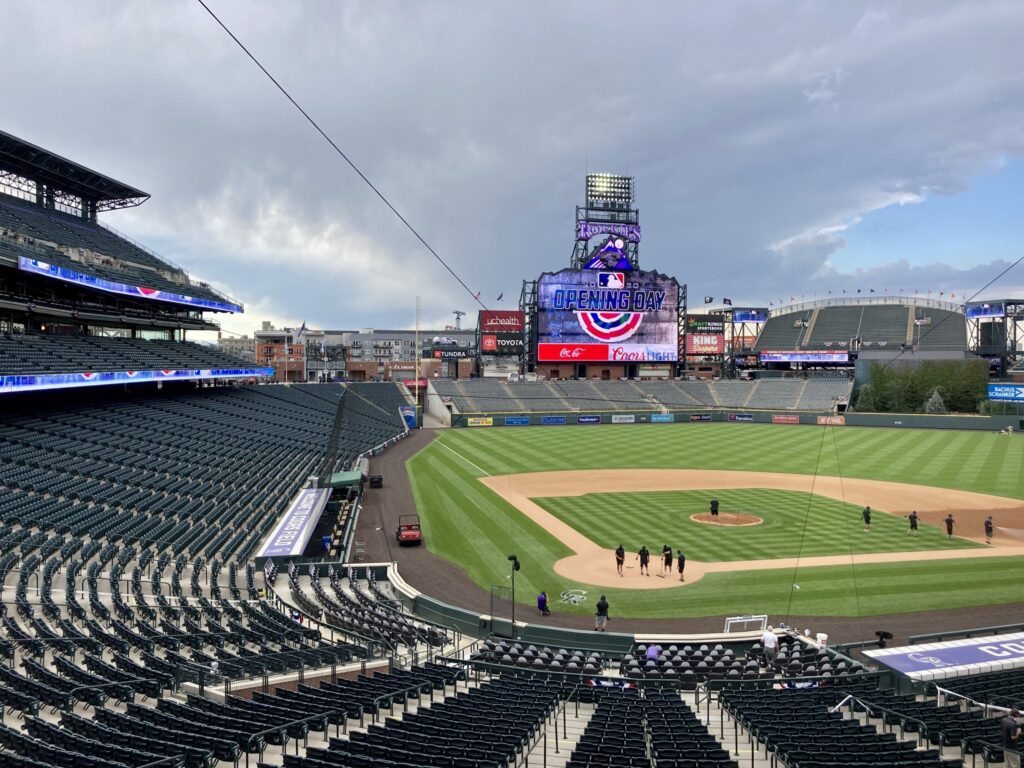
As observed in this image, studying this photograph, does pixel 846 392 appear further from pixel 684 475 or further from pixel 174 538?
pixel 174 538

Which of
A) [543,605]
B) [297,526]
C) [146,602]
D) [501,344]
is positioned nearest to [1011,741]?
[543,605]

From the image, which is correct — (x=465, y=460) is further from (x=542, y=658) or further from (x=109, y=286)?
(x=542, y=658)

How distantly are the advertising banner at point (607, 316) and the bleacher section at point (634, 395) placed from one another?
4506 mm

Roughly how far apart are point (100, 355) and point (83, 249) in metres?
7.98

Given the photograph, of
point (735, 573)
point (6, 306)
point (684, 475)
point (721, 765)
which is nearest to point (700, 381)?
point (684, 475)

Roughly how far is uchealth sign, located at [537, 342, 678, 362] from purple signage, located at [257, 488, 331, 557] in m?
56.2

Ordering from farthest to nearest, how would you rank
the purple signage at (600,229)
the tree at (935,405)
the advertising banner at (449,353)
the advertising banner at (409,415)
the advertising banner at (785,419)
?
the advertising banner at (449,353)
the purple signage at (600,229)
the advertising banner at (785,419)
the tree at (935,405)
the advertising banner at (409,415)

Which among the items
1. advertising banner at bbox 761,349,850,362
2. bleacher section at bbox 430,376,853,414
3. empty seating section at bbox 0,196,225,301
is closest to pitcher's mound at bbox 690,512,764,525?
empty seating section at bbox 0,196,225,301

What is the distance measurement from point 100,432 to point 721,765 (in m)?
33.8

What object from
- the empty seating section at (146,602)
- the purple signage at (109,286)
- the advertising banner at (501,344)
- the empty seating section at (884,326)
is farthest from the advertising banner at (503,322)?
the empty seating section at (884,326)

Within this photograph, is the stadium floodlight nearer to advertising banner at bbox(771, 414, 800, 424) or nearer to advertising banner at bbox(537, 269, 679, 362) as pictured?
advertising banner at bbox(537, 269, 679, 362)

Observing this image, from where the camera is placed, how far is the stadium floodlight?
91.9 meters

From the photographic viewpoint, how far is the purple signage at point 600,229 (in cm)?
8881

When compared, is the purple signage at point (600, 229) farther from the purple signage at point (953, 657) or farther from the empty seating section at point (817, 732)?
the empty seating section at point (817, 732)
